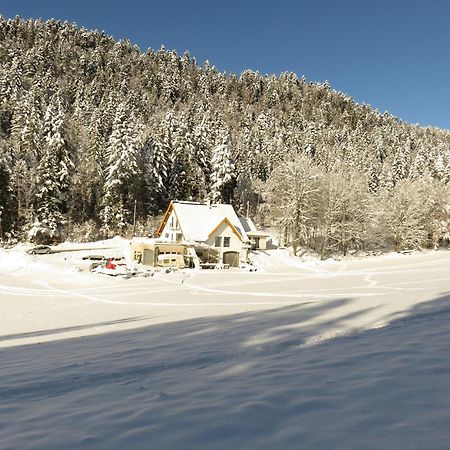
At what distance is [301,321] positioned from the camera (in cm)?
1149

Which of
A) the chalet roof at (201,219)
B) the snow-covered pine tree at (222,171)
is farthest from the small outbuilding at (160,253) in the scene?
the snow-covered pine tree at (222,171)

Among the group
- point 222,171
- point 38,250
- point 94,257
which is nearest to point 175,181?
point 222,171

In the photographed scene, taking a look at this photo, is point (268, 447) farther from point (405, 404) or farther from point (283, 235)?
point (283, 235)

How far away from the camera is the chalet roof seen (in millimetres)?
49188

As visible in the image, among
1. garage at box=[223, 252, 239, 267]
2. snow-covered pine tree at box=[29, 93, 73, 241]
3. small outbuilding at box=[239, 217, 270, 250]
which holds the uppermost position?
snow-covered pine tree at box=[29, 93, 73, 241]

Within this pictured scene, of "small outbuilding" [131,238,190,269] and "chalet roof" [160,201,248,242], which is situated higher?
"chalet roof" [160,201,248,242]

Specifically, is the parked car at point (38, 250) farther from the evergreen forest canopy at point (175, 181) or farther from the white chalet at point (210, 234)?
the white chalet at point (210, 234)

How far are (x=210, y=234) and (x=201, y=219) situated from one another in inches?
130

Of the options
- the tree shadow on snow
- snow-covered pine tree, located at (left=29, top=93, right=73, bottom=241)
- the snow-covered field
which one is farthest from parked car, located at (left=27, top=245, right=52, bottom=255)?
the tree shadow on snow

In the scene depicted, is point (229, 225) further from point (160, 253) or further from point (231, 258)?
point (160, 253)

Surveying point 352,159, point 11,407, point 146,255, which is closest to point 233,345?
point 11,407

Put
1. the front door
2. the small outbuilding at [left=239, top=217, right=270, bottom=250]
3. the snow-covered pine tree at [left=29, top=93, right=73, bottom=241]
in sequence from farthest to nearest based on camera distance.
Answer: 1. the small outbuilding at [left=239, top=217, right=270, bottom=250]
2. the snow-covered pine tree at [left=29, top=93, right=73, bottom=241]
3. the front door

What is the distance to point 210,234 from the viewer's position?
48.9 m

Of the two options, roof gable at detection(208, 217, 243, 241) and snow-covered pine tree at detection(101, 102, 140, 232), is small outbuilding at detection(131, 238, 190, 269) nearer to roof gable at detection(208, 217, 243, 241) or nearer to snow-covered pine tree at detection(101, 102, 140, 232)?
roof gable at detection(208, 217, 243, 241)
